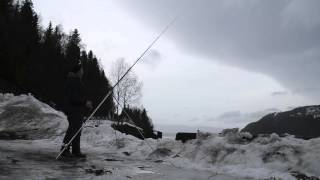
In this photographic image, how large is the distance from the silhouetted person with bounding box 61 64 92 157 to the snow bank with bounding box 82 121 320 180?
6.68ft

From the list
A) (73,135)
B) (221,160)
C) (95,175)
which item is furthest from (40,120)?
(95,175)

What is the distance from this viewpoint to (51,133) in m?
17.1

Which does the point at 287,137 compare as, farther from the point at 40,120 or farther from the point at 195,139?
the point at 40,120

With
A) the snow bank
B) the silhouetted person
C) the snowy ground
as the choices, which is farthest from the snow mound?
the silhouetted person

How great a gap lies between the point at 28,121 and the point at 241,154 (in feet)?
38.6

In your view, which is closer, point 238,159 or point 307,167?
point 307,167

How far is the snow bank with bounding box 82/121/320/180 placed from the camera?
8.60m

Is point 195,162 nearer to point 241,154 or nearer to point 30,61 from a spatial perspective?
point 241,154

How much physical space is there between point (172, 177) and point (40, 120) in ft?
40.0

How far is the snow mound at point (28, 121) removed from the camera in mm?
16938

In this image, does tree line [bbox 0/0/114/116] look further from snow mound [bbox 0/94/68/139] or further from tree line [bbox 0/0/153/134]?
snow mound [bbox 0/94/68/139]

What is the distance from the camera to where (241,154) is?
9.67 metres

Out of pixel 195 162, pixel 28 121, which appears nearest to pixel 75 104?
pixel 195 162

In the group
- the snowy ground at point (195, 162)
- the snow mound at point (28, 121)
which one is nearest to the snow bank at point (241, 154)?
the snowy ground at point (195, 162)
